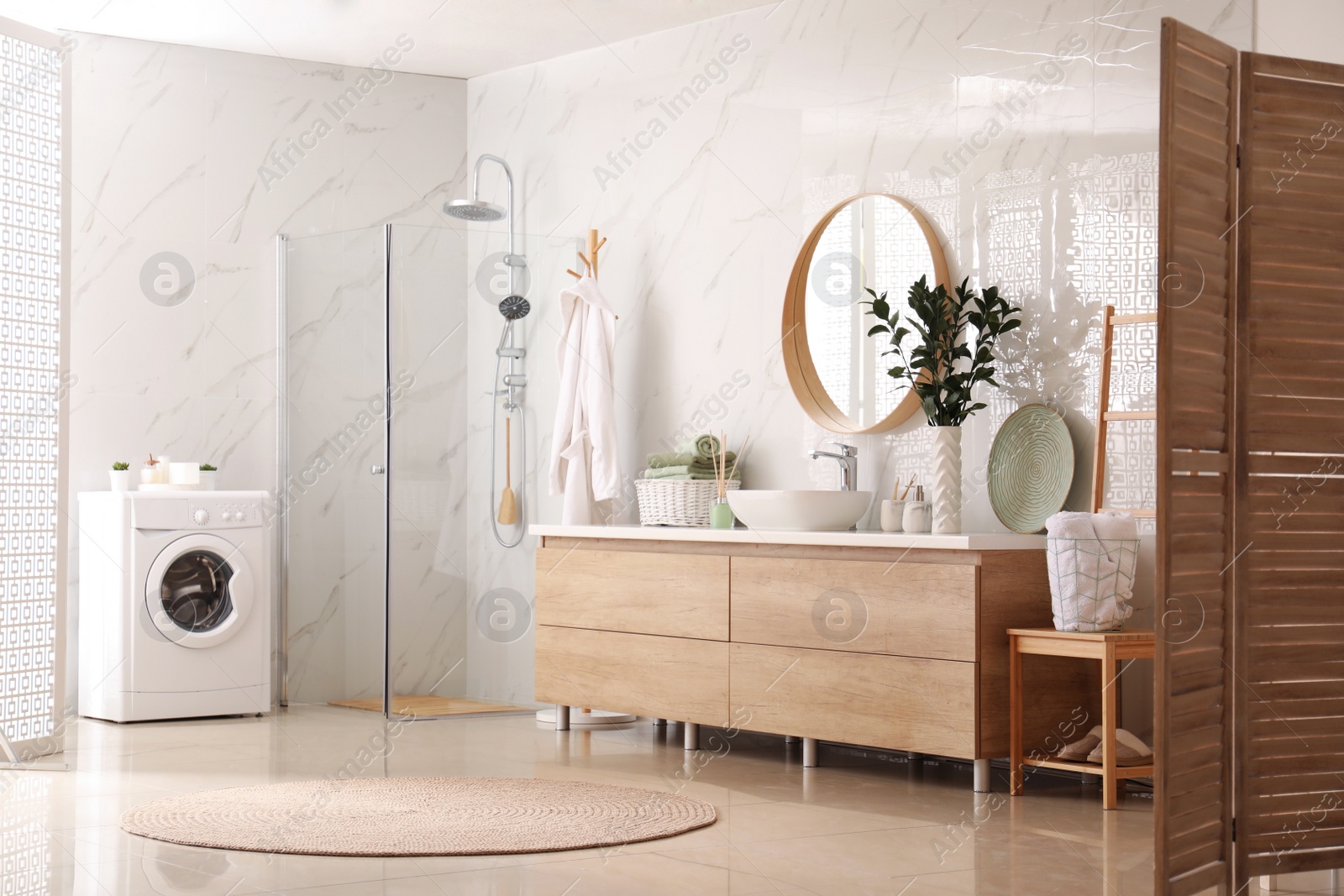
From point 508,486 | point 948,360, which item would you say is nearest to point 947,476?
point 948,360

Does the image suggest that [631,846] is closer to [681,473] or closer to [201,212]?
[681,473]

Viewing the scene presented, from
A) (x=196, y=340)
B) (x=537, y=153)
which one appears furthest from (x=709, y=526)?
(x=196, y=340)

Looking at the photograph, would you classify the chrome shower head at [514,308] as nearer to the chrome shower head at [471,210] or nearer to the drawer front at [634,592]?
the chrome shower head at [471,210]

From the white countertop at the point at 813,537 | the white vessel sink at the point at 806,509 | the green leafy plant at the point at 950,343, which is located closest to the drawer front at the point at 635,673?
the white countertop at the point at 813,537

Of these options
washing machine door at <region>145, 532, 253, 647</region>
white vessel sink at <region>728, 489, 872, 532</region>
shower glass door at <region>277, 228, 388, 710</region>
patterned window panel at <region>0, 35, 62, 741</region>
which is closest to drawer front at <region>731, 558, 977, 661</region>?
white vessel sink at <region>728, 489, 872, 532</region>

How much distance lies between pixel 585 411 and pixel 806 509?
1.28 m

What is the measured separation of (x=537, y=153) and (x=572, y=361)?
3.91ft

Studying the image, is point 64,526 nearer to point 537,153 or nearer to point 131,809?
point 131,809

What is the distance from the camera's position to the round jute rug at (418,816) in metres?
3.26

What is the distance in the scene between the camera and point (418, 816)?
3.59 m

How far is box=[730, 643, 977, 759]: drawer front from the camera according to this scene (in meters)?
3.96

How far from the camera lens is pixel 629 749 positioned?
4840mm

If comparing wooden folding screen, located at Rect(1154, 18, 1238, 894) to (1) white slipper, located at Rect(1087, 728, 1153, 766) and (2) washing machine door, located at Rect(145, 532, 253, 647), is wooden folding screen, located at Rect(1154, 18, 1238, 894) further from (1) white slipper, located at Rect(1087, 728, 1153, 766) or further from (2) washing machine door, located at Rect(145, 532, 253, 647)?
(2) washing machine door, located at Rect(145, 532, 253, 647)

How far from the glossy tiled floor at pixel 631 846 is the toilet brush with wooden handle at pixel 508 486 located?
85 centimetres
